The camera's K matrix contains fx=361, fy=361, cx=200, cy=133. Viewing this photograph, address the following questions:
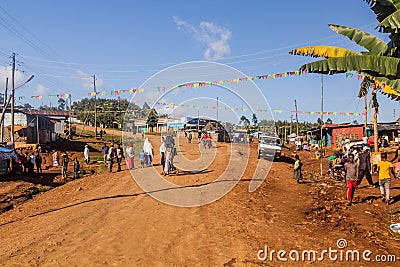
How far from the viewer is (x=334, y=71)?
9266 mm

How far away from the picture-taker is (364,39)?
1116 cm

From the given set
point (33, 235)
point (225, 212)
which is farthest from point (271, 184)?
point (33, 235)

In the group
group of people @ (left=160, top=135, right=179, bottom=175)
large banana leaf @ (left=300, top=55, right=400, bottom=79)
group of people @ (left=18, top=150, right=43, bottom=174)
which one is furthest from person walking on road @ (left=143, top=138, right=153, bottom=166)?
large banana leaf @ (left=300, top=55, right=400, bottom=79)

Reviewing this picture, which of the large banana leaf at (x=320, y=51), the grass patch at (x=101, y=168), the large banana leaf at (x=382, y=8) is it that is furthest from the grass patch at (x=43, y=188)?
the large banana leaf at (x=382, y=8)

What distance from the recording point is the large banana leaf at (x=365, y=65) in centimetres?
866

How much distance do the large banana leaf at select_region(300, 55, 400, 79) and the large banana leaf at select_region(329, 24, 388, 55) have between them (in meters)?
1.83

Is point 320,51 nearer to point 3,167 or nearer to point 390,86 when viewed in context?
point 390,86

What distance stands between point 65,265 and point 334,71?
304 inches

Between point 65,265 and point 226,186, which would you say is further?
point 226,186

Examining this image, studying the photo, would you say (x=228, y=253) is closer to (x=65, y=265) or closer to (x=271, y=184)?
(x=65, y=265)

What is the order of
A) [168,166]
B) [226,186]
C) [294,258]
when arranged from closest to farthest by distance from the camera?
[294,258] → [226,186] → [168,166]

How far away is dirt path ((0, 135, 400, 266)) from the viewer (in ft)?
25.1

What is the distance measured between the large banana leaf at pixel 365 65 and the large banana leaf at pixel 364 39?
6.00ft

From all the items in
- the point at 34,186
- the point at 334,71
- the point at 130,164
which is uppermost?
the point at 334,71
